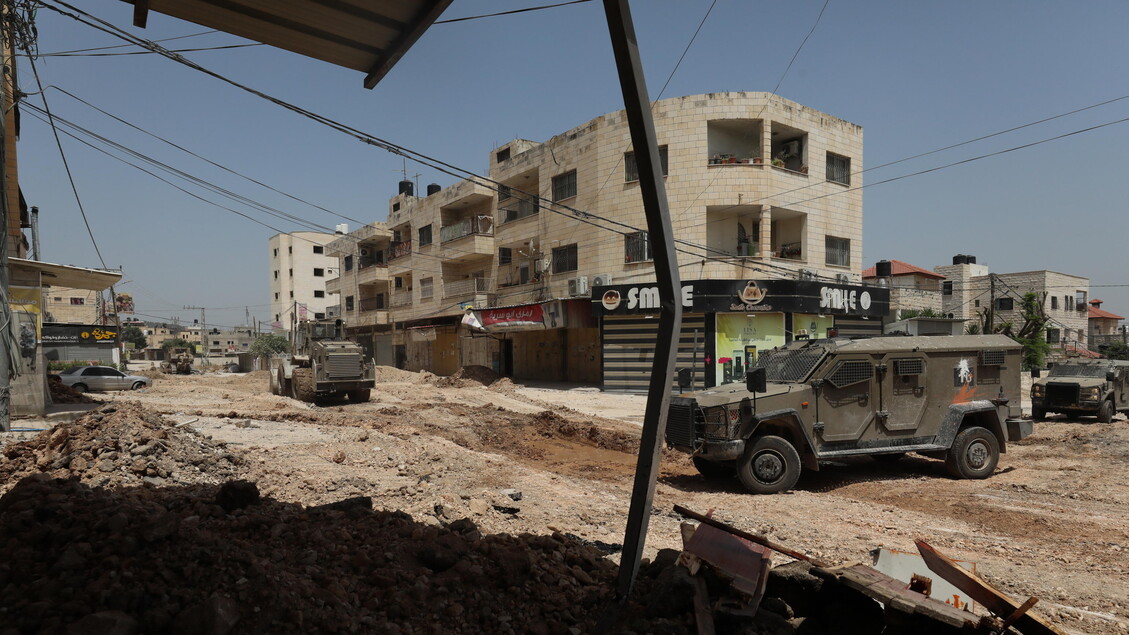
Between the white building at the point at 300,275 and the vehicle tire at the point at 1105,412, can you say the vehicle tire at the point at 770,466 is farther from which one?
the white building at the point at 300,275

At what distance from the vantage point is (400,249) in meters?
39.3

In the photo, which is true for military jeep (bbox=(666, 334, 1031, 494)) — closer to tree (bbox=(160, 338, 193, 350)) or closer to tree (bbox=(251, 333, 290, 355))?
tree (bbox=(251, 333, 290, 355))

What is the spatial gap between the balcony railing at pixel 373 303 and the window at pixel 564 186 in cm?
2023

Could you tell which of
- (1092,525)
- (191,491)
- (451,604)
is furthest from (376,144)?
(1092,525)

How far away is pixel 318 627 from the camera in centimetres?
300

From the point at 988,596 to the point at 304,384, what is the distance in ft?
63.9

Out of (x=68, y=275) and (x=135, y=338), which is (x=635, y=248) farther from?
(x=135, y=338)

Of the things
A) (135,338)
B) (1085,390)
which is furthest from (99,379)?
(135,338)

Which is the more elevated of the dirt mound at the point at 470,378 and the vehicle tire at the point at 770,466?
the vehicle tire at the point at 770,466

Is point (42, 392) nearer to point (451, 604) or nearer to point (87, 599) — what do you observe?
point (87, 599)

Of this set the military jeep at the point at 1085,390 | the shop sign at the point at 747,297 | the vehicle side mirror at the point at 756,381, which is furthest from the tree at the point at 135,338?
the military jeep at the point at 1085,390

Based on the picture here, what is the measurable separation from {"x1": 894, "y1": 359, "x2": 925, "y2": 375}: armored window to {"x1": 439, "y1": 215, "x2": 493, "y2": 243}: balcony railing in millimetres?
25066

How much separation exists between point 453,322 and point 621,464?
2533 cm

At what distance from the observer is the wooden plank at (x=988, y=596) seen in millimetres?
2928
